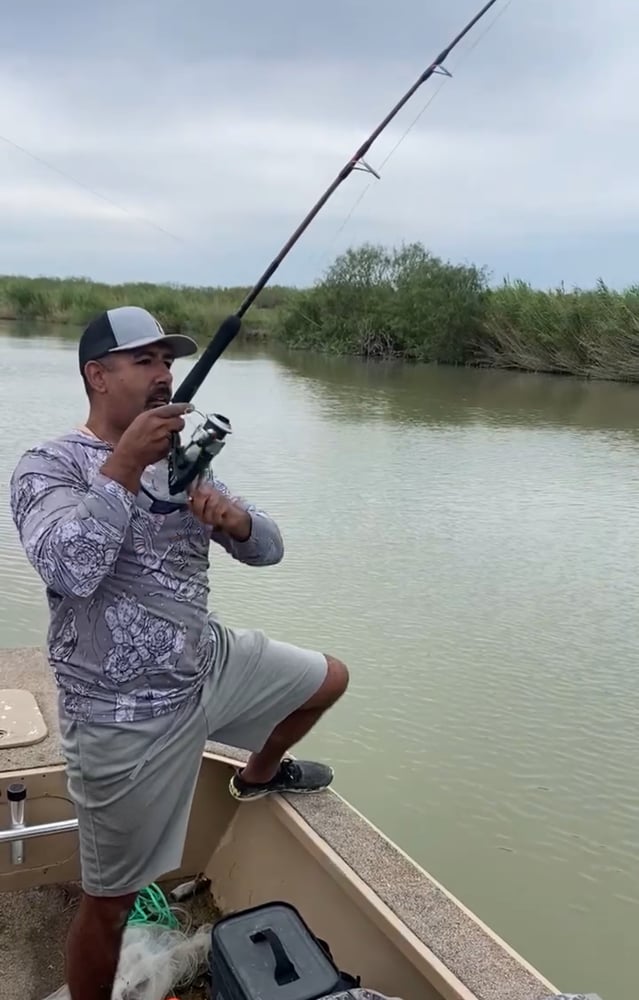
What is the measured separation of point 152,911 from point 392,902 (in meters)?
0.71

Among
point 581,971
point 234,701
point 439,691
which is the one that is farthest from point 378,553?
point 234,701

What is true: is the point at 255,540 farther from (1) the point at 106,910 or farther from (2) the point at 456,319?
(2) the point at 456,319

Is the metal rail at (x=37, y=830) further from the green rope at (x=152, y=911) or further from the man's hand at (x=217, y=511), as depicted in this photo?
the man's hand at (x=217, y=511)

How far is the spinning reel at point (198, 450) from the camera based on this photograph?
1.71 metres

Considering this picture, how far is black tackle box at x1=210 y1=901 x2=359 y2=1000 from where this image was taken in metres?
1.62

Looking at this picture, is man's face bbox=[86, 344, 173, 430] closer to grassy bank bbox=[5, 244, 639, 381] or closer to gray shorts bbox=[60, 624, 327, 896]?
gray shorts bbox=[60, 624, 327, 896]

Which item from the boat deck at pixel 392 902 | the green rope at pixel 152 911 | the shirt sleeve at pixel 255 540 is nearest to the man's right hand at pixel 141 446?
the shirt sleeve at pixel 255 540

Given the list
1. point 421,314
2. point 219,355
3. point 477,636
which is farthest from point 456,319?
point 219,355

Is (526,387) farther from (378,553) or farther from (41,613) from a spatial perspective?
(41,613)

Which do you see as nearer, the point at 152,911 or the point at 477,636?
the point at 152,911

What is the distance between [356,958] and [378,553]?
448cm

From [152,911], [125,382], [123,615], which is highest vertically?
[125,382]

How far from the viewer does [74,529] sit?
1539 mm

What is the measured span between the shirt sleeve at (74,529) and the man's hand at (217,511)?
6.4 inches
